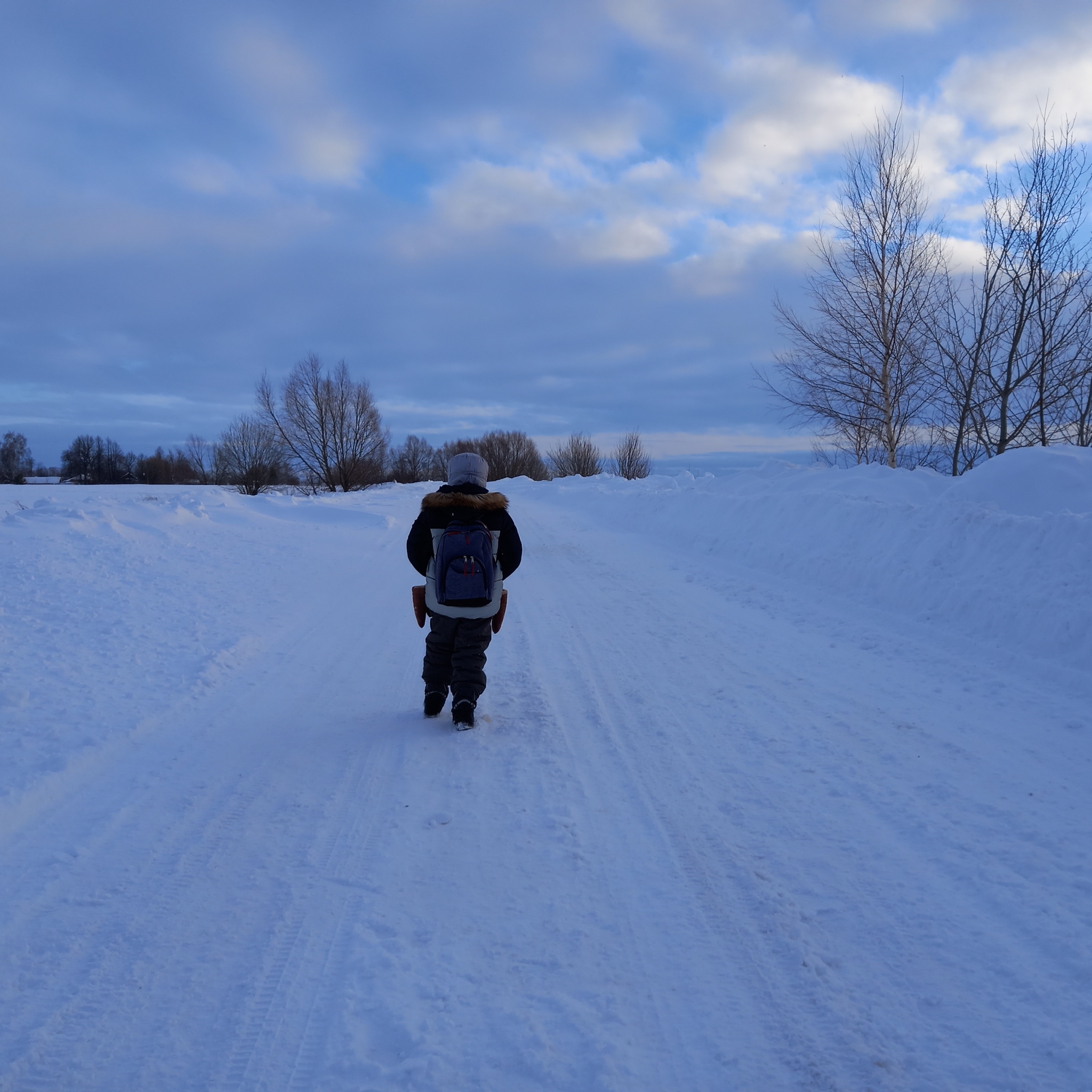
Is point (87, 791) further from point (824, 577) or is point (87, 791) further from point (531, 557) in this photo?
point (531, 557)

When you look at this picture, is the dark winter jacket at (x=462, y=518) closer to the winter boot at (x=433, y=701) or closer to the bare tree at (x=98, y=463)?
the winter boot at (x=433, y=701)

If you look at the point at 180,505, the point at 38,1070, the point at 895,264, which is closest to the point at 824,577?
the point at 38,1070

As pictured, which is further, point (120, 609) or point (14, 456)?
point (14, 456)

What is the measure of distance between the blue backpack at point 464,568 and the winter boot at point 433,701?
681mm

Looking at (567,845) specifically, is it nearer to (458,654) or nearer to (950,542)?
(458,654)

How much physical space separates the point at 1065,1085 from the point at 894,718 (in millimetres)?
2988

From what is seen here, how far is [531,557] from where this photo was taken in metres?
13.2

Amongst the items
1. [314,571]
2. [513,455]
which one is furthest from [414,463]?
[314,571]

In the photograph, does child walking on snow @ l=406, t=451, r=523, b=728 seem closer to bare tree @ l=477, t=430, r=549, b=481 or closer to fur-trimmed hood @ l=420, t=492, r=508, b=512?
fur-trimmed hood @ l=420, t=492, r=508, b=512

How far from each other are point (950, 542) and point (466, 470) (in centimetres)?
594

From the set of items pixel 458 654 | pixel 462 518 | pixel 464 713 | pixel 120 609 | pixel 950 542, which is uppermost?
pixel 462 518

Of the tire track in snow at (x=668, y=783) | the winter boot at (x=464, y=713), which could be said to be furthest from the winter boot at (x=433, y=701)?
the tire track in snow at (x=668, y=783)

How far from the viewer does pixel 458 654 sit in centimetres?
501

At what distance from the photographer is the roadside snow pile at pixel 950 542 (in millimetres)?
6375
